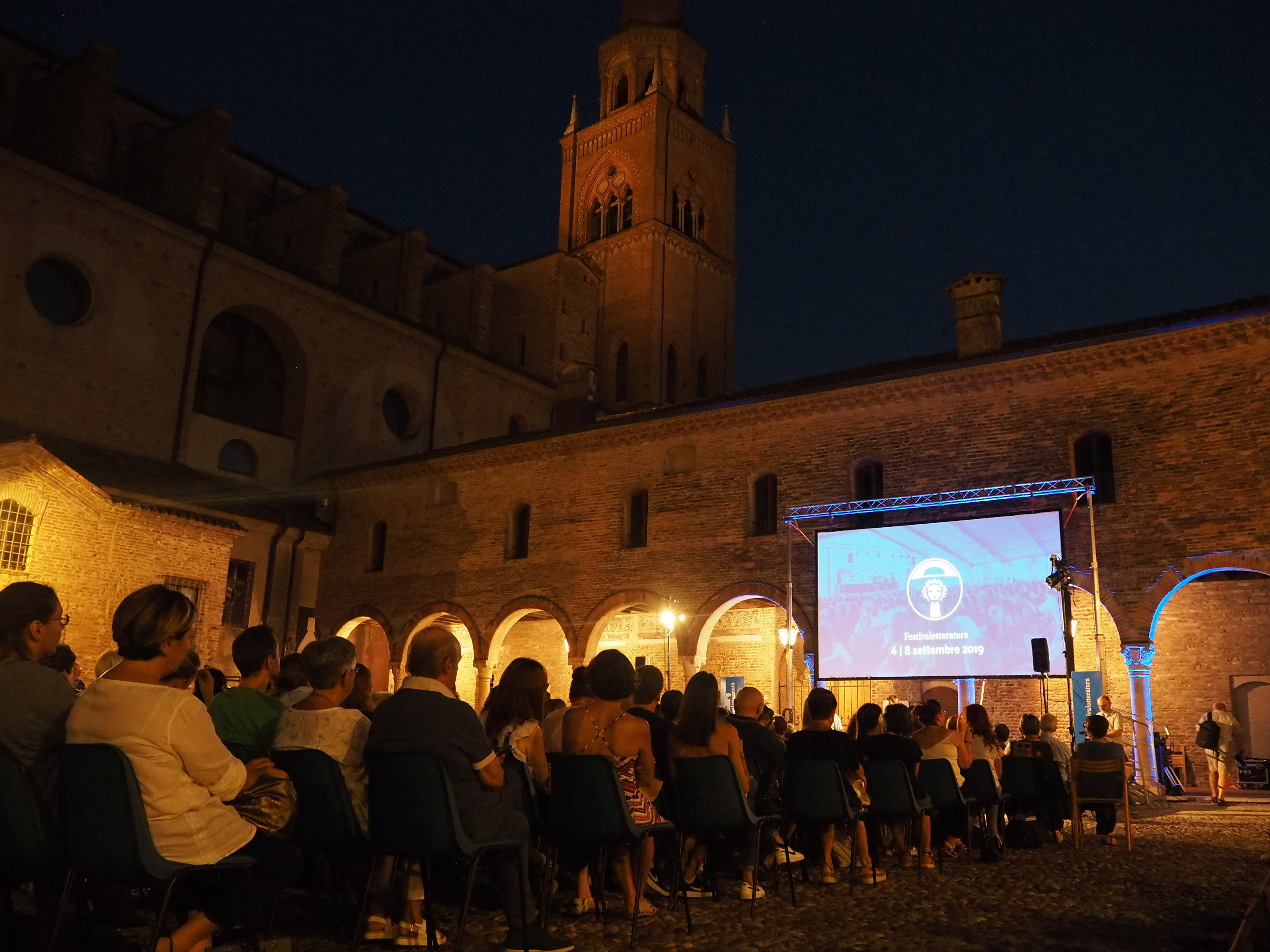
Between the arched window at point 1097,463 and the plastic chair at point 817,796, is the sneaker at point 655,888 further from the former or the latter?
the arched window at point 1097,463

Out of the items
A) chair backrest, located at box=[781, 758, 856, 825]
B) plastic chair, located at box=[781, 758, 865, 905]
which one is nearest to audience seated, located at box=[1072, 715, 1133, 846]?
plastic chair, located at box=[781, 758, 865, 905]

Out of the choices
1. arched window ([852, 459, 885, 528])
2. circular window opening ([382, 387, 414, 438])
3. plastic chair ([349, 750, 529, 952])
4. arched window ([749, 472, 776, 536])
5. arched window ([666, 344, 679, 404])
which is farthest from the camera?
arched window ([666, 344, 679, 404])

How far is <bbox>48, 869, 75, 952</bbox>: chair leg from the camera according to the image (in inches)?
146

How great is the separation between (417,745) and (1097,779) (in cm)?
740

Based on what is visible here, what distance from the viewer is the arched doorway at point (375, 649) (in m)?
25.2

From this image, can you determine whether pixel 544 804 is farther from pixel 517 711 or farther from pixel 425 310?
pixel 425 310

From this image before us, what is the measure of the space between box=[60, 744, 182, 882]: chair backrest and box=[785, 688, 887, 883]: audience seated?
15.1 feet

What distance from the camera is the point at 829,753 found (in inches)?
294

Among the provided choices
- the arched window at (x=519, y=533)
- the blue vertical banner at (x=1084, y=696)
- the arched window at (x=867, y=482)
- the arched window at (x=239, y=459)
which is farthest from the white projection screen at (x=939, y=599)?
the arched window at (x=239, y=459)

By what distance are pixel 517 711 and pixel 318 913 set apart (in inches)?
64.3

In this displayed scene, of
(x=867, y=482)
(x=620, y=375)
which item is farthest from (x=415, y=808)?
(x=620, y=375)

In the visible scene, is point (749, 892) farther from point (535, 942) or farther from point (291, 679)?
point (291, 679)

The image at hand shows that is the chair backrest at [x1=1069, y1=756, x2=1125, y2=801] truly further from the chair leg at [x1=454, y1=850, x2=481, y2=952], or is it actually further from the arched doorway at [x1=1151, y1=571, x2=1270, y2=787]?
the arched doorway at [x1=1151, y1=571, x2=1270, y2=787]

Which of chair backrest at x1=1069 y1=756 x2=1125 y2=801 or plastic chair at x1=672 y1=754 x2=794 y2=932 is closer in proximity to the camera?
plastic chair at x1=672 y1=754 x2=794 y2=932
